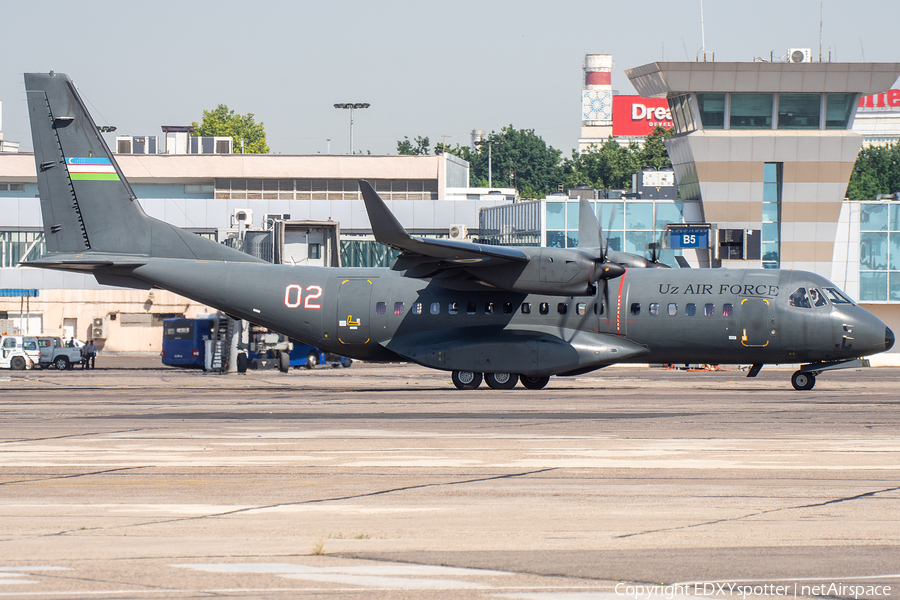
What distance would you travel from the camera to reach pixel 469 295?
3023 cm

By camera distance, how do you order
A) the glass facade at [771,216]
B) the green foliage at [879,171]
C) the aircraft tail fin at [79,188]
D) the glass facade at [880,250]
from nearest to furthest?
the aircraft tail fin at [79,188] → the glass facade at [771,216] → the glass facade at [880,250] → the green foliage at [879,171]

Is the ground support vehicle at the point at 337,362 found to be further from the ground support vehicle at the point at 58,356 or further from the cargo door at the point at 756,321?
the cargo door at the point at 756,321

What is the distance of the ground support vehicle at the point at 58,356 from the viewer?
169 feet

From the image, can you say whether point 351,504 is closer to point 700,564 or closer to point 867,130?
point 700,564

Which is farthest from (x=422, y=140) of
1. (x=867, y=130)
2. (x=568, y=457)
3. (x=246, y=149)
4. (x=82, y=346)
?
(x=568, y=457)

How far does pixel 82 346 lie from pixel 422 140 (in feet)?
385

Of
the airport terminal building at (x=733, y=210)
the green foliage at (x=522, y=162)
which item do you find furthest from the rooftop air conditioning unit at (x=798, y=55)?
the green foliage at (x=522, y=162)

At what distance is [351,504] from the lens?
11539mm

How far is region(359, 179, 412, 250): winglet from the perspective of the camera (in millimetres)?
25359

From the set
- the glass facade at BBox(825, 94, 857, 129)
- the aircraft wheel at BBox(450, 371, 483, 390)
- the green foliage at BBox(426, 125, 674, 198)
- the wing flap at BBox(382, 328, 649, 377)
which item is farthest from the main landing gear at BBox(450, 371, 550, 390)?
the green foliage at BBox(426, 125, 674, 198)

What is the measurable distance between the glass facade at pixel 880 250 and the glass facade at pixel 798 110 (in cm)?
679

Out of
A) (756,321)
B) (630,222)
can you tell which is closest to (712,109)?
(630,222)

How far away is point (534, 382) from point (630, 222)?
2879 centimetres

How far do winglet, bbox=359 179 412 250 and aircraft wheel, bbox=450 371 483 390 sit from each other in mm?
5607
